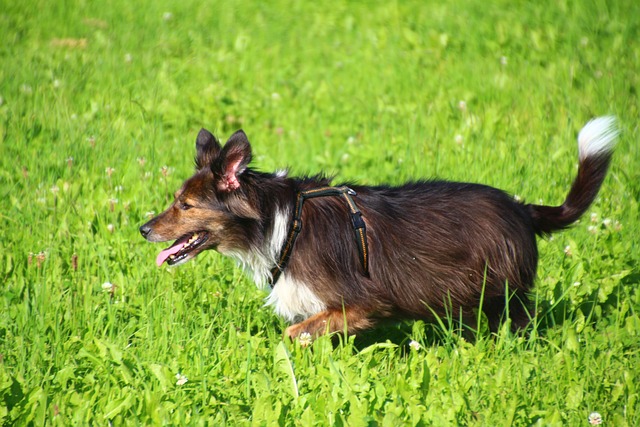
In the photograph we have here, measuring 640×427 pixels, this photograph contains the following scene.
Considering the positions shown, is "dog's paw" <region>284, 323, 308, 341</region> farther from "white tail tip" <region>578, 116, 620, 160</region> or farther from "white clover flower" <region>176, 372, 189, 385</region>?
"white tail tip" <region>578, 116, 620, 160</region>

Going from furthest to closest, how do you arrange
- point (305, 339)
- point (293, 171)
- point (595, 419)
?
point (293, 171) < point (305, 339) < point (595, 419)

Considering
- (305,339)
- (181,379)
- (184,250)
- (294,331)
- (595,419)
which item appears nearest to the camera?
(595,419)

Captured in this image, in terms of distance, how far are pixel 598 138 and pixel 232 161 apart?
6.57 ft

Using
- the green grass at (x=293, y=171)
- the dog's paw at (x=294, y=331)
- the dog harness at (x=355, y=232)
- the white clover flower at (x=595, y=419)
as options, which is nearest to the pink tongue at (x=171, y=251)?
→ the green grass at (x=293, y=171)

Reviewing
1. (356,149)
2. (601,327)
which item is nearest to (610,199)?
(601,327)

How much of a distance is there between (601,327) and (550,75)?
4152 mm

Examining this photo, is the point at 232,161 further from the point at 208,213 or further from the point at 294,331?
the point at 294,331

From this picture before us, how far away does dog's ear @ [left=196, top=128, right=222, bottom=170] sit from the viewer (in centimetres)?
398

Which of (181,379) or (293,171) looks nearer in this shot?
(181,379)

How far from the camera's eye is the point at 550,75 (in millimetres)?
7609

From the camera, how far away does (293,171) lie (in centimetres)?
623

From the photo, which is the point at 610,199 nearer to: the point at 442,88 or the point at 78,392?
the point at 442,88

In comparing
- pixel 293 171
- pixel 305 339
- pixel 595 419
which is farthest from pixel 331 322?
pixel 293 171

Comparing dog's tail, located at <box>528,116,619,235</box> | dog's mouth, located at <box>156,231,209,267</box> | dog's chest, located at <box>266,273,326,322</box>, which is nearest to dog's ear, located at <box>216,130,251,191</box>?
dog's mouth, located at <box>156,231,209,267</box>
